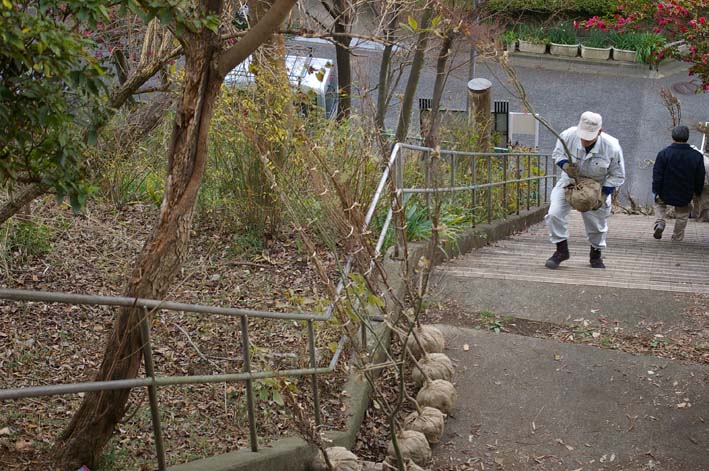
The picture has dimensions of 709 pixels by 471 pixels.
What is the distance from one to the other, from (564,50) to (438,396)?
23.4 meters

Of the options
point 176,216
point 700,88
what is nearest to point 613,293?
point 176,216

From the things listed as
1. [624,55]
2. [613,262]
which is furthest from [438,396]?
[624,55]

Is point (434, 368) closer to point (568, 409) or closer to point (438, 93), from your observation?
point (568, 409)

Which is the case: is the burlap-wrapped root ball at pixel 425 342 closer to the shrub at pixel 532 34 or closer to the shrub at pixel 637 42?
the shrub at pixel 637 42

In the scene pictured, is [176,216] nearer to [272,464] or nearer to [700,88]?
[272,464]

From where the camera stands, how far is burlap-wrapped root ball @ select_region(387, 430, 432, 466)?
4969 millimetres

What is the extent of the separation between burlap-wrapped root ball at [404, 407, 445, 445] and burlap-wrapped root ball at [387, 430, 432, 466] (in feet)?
0.56

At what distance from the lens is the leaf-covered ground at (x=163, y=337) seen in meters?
4.63

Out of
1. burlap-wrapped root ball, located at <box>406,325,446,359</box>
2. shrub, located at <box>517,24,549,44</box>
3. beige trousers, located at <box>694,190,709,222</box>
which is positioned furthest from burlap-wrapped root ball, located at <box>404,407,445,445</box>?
shrub, located at <box>517,24,549,44</box>

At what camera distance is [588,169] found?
866 centimetres

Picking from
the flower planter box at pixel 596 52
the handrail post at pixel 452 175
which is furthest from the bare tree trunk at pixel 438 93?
the flower planter box at pixel 596 52

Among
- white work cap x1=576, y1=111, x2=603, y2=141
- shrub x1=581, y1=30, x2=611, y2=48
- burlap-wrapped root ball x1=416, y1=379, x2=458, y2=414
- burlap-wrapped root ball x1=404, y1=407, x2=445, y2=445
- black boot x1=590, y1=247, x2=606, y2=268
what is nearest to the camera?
burlap-wrapped root ball x1=404, y1=407, x2=445, y2=445

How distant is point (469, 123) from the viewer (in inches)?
507

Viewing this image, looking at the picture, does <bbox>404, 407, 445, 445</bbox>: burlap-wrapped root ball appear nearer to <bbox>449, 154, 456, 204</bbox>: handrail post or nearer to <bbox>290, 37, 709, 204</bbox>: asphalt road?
<bbox>449, 154, 456, 204</bbox>: handrail post
